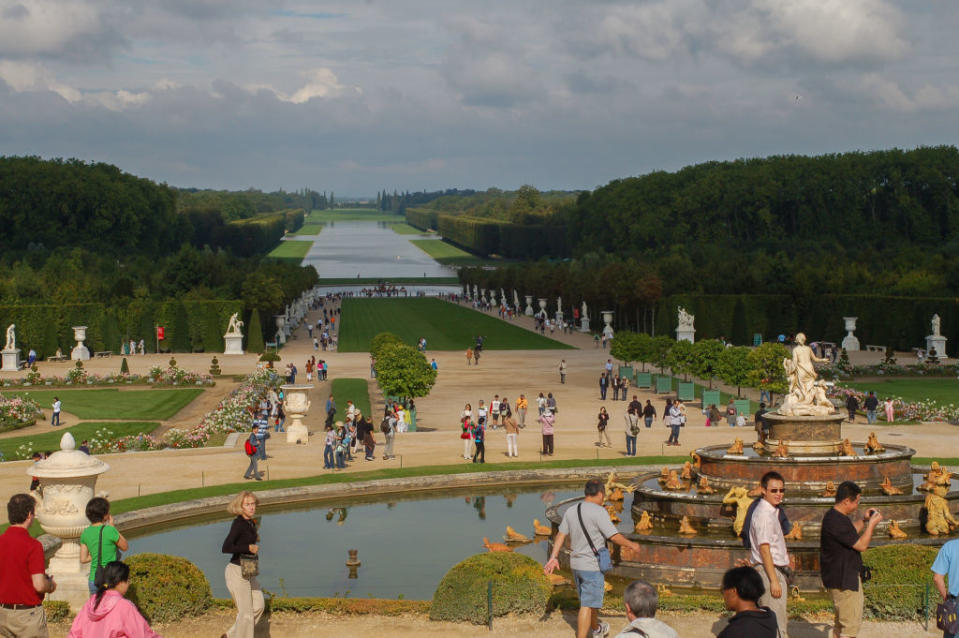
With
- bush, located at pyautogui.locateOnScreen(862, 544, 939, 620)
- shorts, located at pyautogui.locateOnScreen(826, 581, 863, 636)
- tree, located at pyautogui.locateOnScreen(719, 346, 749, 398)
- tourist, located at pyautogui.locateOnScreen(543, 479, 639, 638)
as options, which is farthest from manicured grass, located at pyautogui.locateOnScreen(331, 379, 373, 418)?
shorts, located at pyautogui.locateOnScreen(826, 581, 863, 636)

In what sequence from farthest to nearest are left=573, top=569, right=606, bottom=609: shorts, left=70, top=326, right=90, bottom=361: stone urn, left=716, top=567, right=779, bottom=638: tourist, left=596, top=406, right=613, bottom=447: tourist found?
left=70, top=326, right=90, bottom=361: stone urn < left=596, top=406, right=613, bottom=447: tourist < left=573, top=569, right=606, bottom=609: shorts < left=716, top=567, right=779, bottom=638: tourist

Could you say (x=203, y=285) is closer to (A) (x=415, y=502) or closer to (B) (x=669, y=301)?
(B) (x=669, y=301)

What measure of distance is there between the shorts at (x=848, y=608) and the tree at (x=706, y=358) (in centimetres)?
3569

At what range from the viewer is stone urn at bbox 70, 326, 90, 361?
6819 cm

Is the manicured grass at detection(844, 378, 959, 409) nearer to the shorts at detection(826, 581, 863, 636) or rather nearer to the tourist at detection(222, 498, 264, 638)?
the shorts at detection(826, 581, 863, 636)

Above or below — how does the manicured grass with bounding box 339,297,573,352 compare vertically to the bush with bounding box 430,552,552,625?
above

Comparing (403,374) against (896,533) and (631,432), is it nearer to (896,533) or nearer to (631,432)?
(631,432)

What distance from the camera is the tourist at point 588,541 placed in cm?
1210

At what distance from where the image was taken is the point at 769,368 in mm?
43281

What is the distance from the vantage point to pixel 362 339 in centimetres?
7862

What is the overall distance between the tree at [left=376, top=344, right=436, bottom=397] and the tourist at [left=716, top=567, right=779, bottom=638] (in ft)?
103

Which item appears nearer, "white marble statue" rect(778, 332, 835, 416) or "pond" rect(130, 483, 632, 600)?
"pond" rect(130, 483, 632, 600)

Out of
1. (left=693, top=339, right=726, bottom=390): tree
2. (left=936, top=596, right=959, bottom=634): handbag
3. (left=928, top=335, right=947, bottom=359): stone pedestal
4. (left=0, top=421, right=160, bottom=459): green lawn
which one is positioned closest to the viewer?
(left=936, top=596, right=959, bottom=634): handbag

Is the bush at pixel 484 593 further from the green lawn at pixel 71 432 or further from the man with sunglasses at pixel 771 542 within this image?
the green lawn at pixel 71 432
